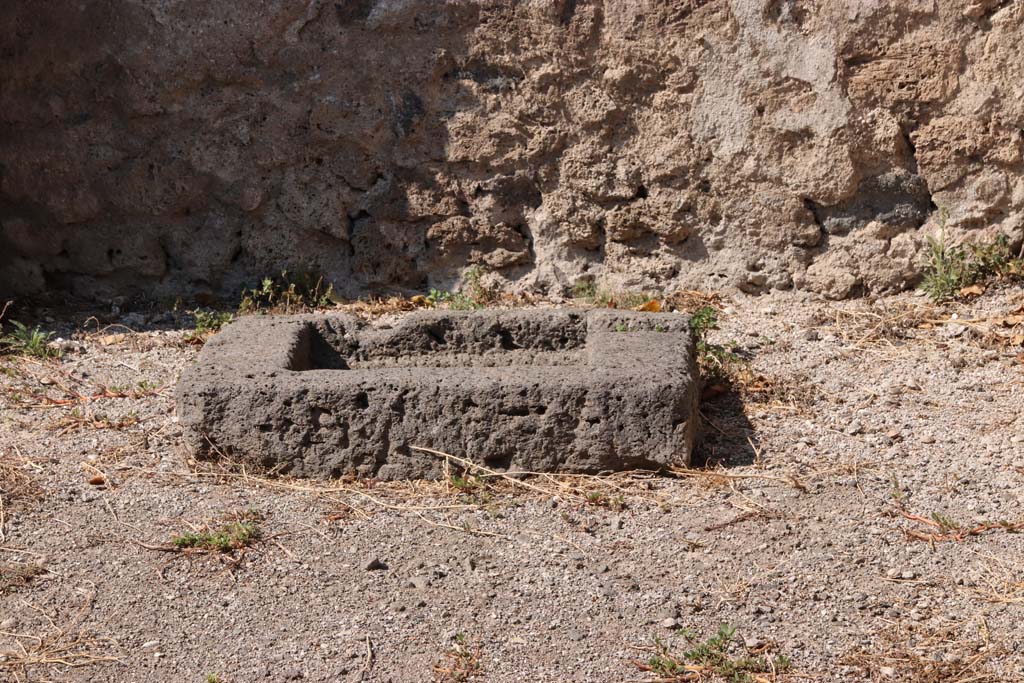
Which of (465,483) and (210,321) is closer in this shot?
(465,483)

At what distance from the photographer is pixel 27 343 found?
4.96 metres

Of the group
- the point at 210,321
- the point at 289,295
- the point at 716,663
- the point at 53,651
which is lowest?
the point at 53,651

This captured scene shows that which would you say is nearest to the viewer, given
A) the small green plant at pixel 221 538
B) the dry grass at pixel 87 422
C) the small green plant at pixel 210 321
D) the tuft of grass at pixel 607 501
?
the small green plant at pixel 221 538

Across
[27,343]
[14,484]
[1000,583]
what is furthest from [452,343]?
[1000,583]

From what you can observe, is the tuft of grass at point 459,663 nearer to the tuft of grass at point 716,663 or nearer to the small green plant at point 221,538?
the tuft of grass at point 716,663

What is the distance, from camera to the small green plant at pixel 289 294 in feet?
17.6

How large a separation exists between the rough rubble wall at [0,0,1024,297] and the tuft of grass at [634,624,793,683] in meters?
2.73

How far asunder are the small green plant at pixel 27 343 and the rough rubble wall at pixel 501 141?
0.73 metres

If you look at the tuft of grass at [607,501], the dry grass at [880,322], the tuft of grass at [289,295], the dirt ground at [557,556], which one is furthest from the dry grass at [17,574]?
the dry grass at [880,322]

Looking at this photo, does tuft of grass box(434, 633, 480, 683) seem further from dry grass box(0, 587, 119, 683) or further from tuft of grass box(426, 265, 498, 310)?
Answer: tuft of grass box(426, 265, 498, 310)

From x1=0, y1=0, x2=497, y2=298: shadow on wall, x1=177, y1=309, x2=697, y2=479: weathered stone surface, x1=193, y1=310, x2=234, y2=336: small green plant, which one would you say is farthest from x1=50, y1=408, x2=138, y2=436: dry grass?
x1=0, y1=0, x2=497, y2=298: shadow on wall

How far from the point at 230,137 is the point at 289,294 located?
0.74 meters

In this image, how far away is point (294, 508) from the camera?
3516mm

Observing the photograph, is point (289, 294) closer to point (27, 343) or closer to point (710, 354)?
point (27, 343)
